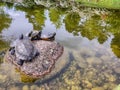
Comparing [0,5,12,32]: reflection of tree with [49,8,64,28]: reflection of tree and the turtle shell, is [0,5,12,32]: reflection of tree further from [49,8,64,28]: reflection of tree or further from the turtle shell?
the turtle shell

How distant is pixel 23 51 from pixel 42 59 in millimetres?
908

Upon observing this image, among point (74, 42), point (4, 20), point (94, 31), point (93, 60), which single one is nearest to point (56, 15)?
point (94, 31)

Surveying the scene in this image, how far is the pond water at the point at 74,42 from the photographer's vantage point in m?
10.6

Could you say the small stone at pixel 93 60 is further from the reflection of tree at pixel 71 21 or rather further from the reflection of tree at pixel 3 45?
the reflection of tree at pixel 3 45

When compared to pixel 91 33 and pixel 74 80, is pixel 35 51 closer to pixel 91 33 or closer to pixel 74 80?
pixel 74 80

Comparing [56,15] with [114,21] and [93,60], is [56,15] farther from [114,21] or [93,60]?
[93,60]

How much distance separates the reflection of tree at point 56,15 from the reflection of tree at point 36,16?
558 millimetres

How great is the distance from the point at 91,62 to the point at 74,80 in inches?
69.7

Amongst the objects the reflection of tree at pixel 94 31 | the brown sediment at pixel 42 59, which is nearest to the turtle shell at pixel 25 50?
the brown sediment at pixel 42 59

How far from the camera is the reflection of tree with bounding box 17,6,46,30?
1566 centimetres

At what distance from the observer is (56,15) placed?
17.1 m

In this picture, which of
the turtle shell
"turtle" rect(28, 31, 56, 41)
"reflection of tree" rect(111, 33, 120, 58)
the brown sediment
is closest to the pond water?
"reflection of tree" rect(111, 33, 120, 58)

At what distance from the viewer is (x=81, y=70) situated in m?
11.6

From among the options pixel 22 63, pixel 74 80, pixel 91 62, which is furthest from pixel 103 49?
pixel 22 63
